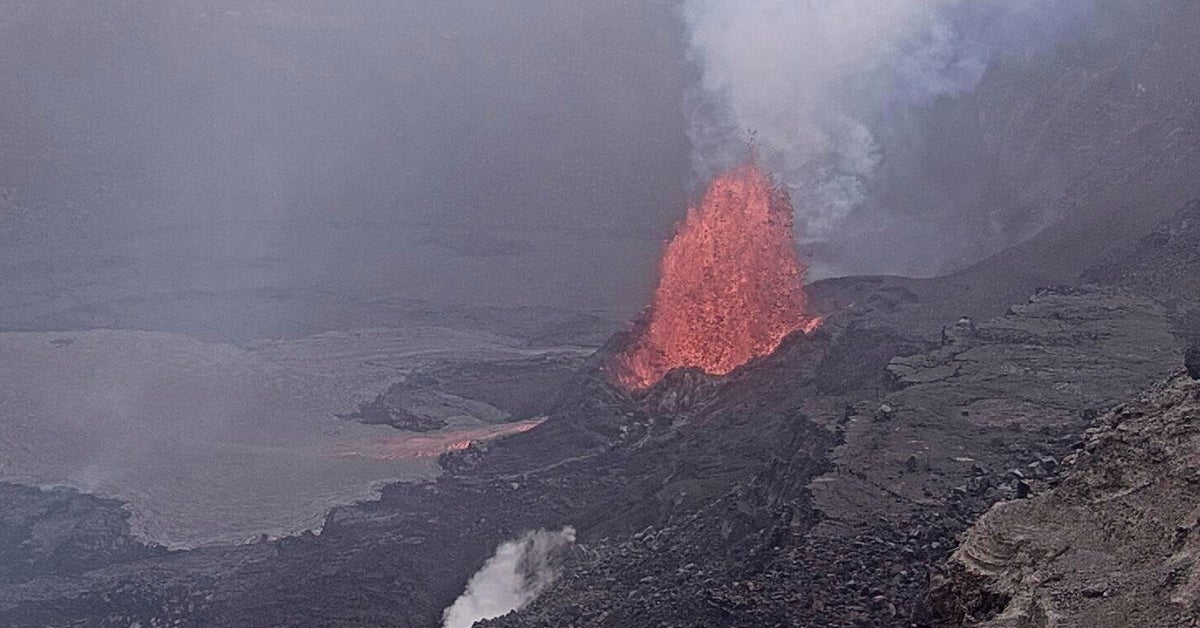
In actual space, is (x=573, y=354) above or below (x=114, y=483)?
above

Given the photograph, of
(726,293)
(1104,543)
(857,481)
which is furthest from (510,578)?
(1104,543)

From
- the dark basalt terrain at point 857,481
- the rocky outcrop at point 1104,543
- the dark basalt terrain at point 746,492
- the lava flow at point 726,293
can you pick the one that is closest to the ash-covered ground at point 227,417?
the dark basalt terrain at point 857,481

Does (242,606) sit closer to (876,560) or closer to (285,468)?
(285,468)

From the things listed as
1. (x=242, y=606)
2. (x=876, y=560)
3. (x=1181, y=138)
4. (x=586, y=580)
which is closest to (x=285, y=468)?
(x=242, y=606)

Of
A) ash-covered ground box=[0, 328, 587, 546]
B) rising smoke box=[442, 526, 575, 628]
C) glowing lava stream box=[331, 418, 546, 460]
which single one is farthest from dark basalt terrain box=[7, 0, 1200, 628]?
glowing lava stream box=[331, 418, 546, 460]

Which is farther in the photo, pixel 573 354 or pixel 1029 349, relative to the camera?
pixel 573 354

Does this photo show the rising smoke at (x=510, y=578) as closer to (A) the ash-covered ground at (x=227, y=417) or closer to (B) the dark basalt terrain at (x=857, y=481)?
(B) the dark basalt terrain at (x=857, y=481)

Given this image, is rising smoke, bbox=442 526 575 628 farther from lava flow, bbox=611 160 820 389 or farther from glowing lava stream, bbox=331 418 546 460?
glowing lava stream, bbox=331 418 546 460
